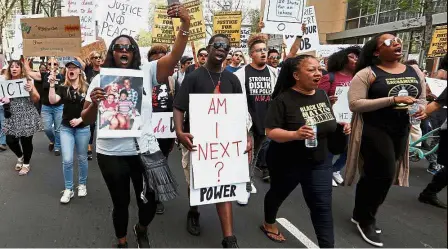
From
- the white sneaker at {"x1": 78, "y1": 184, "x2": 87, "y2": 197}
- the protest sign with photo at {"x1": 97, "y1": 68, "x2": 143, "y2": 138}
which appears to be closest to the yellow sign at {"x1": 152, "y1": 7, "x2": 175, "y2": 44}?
the white sneaker at {"x1": 78, "y1": 184, "x2": 87, "y2": 197}

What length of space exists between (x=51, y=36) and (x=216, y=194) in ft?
11.7

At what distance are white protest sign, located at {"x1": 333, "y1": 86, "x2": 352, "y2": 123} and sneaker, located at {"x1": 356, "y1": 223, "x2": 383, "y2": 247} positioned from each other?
135cm

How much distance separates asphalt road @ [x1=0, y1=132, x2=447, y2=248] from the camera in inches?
130

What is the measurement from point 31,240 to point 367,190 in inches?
127

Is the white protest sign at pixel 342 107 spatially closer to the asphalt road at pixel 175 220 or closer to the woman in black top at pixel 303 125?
the asphalt road at pixel 175 220

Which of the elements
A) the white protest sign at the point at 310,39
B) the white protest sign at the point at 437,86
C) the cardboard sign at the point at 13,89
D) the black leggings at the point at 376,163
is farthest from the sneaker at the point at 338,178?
the cardboard sign at the point at 13,89

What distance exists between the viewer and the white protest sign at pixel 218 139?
289 cm

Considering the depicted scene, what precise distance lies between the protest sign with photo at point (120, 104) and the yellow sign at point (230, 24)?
589cm

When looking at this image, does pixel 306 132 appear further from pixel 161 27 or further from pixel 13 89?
pixel 161 27

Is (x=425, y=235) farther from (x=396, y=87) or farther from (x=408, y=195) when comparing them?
(x=396, y=87)

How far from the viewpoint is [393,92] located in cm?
305

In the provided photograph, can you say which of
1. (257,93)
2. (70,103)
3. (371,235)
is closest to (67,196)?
(70,103)

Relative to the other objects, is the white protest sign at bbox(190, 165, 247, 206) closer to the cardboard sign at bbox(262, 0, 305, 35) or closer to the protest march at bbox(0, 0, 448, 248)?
the protest march at bbox(0, 0, 448, 248)

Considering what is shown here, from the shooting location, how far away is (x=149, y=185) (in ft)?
9.09
